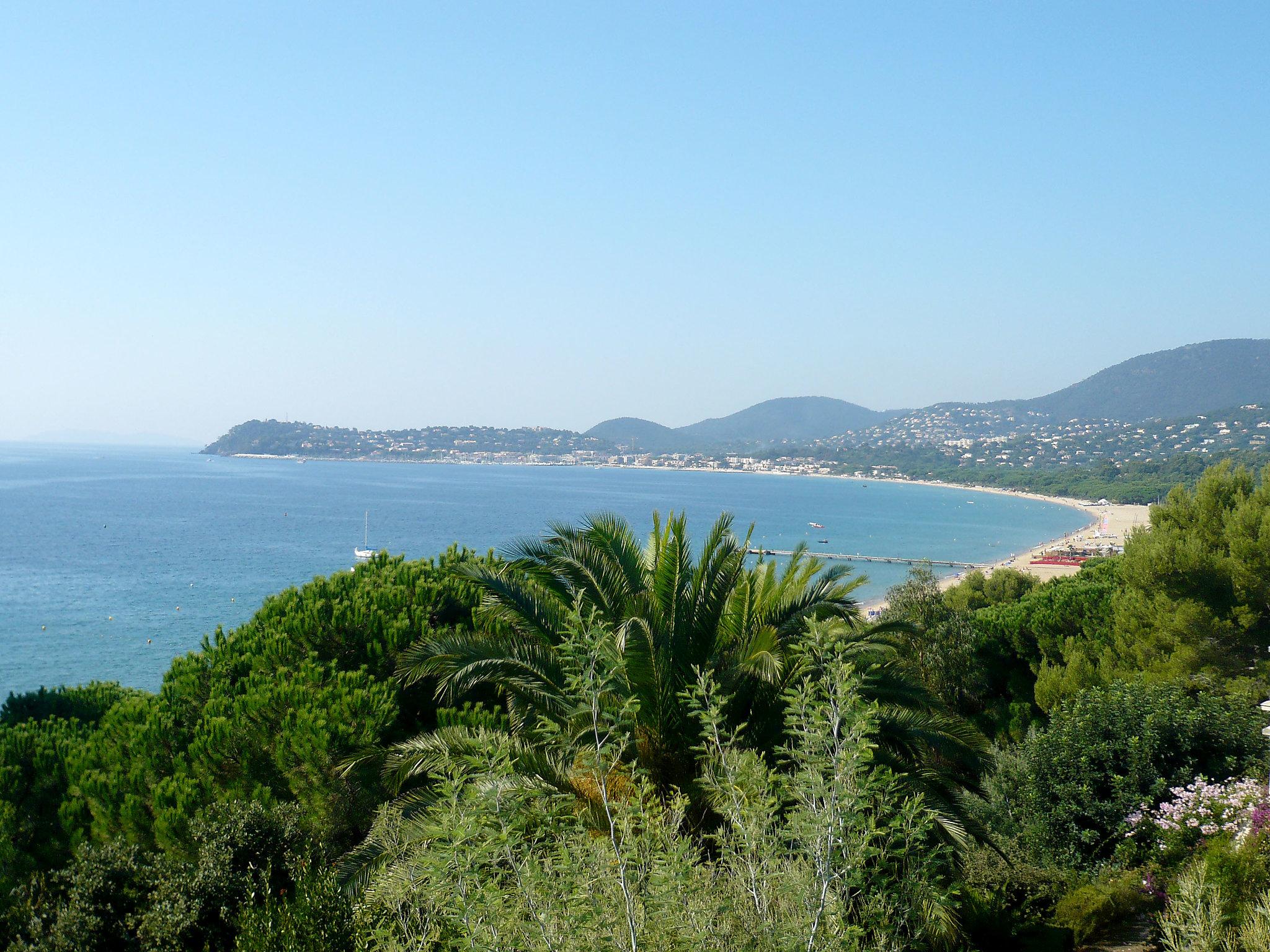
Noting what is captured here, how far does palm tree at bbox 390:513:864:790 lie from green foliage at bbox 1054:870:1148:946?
3455 millimetres

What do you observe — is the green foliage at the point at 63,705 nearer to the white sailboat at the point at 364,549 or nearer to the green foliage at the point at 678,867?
the green foliage at the point at 678,867

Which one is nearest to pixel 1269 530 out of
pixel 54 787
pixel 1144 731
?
pixel 1144 731

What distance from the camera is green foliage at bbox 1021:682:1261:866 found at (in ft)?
35.7

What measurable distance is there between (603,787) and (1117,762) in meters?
9.89

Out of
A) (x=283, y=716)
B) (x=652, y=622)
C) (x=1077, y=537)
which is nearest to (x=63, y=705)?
(x=283, y=716)

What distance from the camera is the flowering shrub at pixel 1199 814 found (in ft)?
29.8

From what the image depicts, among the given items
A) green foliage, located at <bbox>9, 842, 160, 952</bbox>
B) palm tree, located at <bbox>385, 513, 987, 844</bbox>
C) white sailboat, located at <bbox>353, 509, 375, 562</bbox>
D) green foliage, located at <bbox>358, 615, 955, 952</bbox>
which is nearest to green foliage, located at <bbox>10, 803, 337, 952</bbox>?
green foliage, located at <bbox>9, 842, 160, 952</bbox>

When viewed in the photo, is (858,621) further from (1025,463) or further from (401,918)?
(1025,463)

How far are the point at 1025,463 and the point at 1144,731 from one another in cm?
19952

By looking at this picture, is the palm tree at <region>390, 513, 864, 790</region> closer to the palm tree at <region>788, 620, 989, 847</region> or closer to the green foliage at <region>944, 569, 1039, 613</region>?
the palm tree at <region>788, 620, 989, 847</region>

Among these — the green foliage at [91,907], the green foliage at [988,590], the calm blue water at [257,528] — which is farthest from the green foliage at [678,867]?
the green foliage at [988,590]

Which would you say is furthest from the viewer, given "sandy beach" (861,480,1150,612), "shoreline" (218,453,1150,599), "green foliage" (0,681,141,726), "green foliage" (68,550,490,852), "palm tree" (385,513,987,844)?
"sandy beach" (861,480,1150,612)

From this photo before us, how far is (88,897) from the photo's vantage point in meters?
7.29

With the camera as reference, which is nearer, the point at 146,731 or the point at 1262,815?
the point at 1262,815
